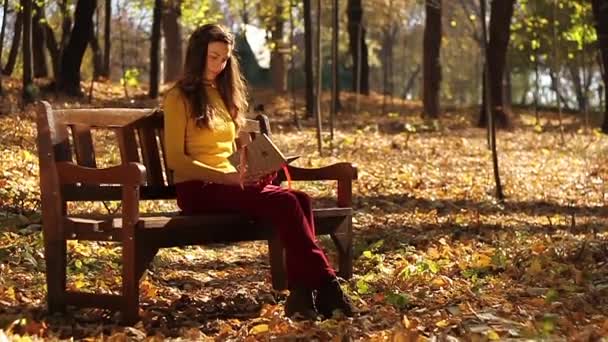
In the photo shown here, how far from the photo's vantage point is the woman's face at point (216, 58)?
18.7 ft

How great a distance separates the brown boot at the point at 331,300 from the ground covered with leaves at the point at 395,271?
0.25ft

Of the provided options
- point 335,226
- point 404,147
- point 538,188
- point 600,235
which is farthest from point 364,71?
point 335,226

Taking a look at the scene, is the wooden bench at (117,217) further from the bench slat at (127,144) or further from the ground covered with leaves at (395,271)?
the ground covered with leaves at (395,271)

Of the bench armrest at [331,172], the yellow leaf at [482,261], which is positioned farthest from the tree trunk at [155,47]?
the bench armrest at [331,172]

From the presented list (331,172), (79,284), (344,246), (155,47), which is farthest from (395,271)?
(155,47)

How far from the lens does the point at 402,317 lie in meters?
5.19

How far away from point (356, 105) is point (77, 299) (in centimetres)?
1961

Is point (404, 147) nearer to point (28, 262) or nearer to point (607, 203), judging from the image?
point (607, 203)

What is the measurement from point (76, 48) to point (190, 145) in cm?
1337

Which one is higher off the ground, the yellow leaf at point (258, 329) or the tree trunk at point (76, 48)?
the tree trunk at point (76, 48)

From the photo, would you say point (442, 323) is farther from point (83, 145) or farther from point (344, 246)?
point (83, 145)

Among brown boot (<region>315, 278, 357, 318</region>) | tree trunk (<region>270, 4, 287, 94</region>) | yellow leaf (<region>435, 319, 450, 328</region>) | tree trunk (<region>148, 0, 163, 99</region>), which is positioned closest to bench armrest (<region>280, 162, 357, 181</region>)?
brown boot (<region>315, 278, 357, 318</region>)

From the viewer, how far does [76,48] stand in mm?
18406

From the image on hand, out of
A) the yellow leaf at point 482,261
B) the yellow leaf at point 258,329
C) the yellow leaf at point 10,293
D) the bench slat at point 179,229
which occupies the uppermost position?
the bench slat at point 179,229
